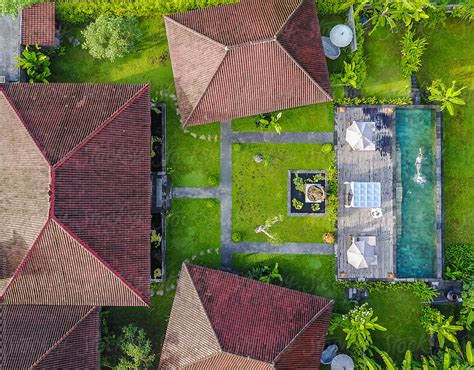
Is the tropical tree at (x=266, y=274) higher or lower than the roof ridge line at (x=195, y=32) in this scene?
lower

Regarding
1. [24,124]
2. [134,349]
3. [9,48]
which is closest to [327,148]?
[134,349]

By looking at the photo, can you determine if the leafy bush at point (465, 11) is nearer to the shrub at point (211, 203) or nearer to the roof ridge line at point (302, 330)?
the shrub at point (211, 203)

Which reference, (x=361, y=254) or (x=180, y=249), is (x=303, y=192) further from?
(x=180, y=249)

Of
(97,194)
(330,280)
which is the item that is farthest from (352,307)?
(97,194)

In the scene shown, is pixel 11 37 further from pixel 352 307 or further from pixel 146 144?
pixel 352 307

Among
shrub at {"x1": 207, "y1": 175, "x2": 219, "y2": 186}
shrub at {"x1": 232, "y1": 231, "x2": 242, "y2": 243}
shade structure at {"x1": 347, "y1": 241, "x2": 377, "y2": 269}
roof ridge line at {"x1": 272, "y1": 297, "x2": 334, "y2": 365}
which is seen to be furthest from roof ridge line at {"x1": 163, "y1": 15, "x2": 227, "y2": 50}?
roof ridge line at {"x1": 272, "y1": 297, "x2": 334, "y2": 365}

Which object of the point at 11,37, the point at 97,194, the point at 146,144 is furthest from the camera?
the point at 11,37

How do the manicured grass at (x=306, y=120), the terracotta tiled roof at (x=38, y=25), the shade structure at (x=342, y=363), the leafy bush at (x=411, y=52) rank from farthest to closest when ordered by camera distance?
the manicured grass at (x=306, y=120)
the leafy bush at (x=411, y=52)
the shade structure at (x=342, y=363)
the terracotta tiled roof at (x=38, y=25)

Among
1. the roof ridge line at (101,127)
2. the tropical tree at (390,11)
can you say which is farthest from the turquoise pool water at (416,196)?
the roof ridge line at (101,127)
